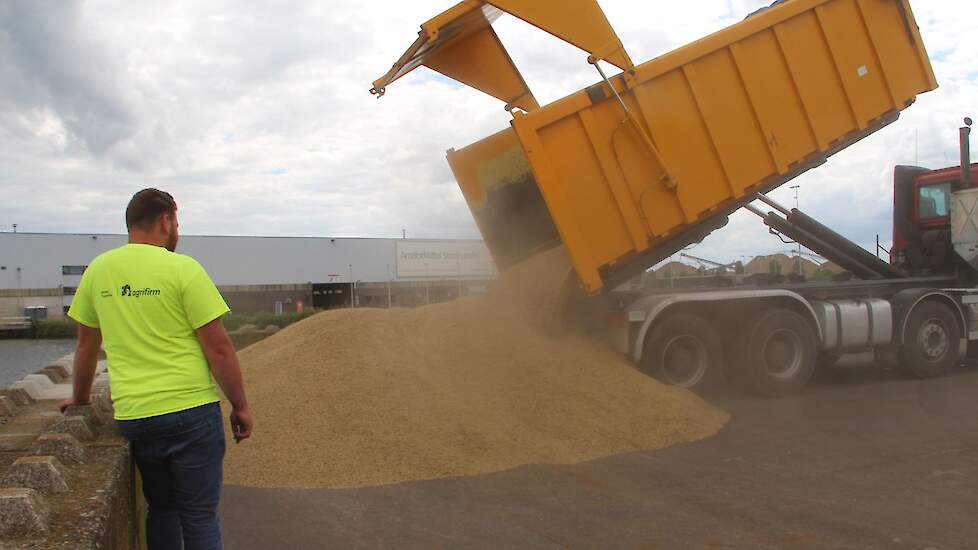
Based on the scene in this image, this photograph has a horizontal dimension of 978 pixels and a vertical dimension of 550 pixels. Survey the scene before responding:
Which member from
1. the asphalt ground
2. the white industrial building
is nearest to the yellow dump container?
the asphalt ground

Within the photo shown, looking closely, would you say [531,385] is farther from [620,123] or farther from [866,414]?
[866,414]

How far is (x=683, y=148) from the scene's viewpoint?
7668 millimetres

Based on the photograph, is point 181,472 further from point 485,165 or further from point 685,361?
point 685,361

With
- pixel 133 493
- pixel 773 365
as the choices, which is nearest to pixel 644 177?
pixel 773 365

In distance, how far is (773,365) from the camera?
29.2 ft

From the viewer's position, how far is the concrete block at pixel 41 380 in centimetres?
475

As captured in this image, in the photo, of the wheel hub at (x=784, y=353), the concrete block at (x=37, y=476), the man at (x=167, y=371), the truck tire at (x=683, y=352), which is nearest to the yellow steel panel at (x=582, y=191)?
the truck tire at (x=683, y=352)

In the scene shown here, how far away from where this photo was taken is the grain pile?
5.86m

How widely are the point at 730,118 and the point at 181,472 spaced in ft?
21.4

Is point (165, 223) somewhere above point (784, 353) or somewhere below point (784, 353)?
above

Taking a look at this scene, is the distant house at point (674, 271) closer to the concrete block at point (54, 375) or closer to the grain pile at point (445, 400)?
the grain pile at point (445, 400)

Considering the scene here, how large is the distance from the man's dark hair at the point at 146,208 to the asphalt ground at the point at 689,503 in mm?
2207

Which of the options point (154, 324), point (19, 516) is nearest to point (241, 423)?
point (154, 324)

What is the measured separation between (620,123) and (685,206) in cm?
104
